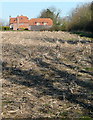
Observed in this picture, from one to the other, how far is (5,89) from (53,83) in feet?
4.04

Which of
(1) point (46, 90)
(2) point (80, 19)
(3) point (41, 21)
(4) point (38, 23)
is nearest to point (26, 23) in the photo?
(4) point (38, 23)

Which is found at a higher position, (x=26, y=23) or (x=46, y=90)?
(x=26, y=23)

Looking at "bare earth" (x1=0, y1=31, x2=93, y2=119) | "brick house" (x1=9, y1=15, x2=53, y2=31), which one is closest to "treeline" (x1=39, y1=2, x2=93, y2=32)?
"brick house" (x1=9, y1=15, x2=53, y2=31)

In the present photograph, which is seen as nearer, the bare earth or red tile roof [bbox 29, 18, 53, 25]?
the bare earth

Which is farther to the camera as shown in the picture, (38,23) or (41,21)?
(38,23)

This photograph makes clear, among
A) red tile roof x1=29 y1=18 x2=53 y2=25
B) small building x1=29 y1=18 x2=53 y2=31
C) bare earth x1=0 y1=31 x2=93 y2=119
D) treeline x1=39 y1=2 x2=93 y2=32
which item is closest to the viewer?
bare earth x1=0 y1=31 x2=93 y2=119

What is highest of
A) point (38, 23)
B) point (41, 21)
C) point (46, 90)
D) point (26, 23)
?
point (41, 21)

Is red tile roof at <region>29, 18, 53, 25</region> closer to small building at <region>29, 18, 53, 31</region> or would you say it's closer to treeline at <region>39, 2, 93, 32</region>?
small building at <region>29, 18, 53, 31</region>

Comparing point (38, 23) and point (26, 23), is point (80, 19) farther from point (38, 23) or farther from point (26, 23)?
point (26, 23)

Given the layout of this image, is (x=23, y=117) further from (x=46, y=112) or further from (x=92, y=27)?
(x=92, y=27)

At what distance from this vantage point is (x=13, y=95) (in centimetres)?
573

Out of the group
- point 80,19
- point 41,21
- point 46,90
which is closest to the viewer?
point 46,90

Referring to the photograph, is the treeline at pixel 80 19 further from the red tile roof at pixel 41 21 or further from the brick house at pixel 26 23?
the brick house at pixel 26 23

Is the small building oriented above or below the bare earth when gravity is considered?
above
